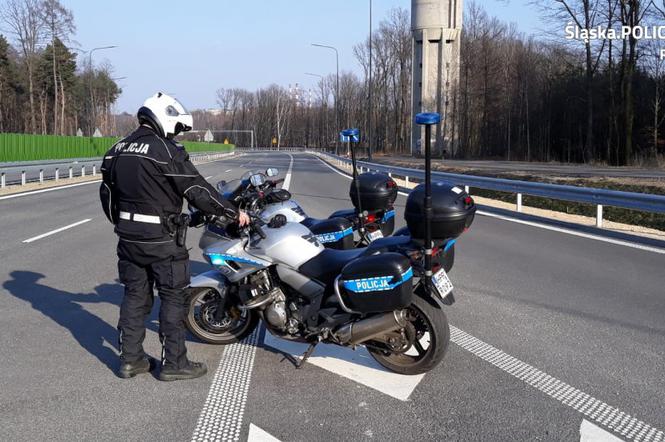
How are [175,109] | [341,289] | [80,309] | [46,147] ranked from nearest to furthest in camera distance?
1. [341,289]
2. [175,109]
3. [80,309]
4. [46,147]

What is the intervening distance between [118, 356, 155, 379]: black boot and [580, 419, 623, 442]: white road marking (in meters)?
2.93

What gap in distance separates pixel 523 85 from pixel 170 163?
74.4m

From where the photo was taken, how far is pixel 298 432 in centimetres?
360

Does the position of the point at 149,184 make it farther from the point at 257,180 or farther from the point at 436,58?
the point at 436,58

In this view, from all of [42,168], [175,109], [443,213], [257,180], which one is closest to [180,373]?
[175,109]

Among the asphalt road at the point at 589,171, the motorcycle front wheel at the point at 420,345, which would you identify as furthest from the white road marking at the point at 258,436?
the asphalt road at the point at 589,171

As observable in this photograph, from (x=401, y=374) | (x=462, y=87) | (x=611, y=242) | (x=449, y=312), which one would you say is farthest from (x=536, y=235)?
(x=462, y=87)

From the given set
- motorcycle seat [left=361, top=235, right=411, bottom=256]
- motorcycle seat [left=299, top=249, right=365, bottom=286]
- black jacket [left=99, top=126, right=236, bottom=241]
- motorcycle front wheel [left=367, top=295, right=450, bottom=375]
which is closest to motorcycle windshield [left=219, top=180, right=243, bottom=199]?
black jacket [left=99, top=126, right=236, bottom=241]

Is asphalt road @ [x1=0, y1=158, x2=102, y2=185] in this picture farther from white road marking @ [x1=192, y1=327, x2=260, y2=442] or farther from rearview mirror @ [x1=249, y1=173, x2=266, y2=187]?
white road marking @ [x1=192, y1=327, x2=260, y2=442]

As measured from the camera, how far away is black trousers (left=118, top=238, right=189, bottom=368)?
429 cm

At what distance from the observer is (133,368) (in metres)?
4.47

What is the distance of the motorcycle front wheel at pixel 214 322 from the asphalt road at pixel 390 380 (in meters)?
0.12

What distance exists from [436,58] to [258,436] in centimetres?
7105

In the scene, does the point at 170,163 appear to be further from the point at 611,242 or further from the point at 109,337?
the point at 611,242
